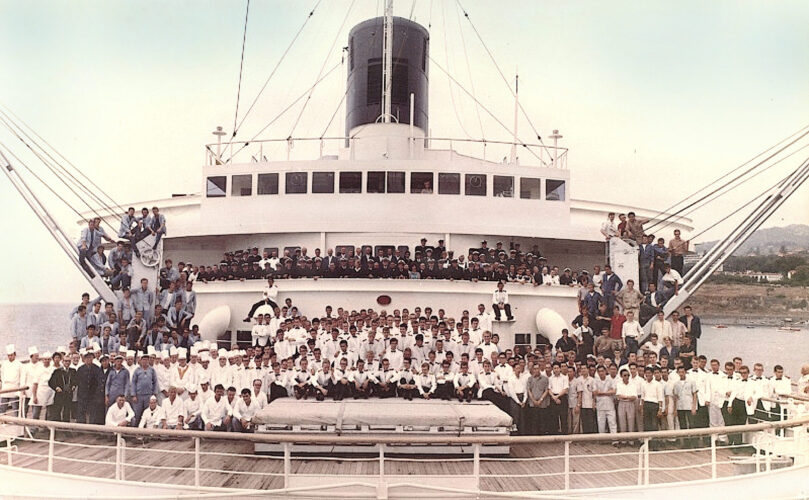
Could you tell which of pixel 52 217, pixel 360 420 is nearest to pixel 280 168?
pixel 52 217

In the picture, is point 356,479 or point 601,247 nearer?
point 356,479

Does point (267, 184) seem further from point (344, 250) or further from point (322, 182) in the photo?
point (344, 250)

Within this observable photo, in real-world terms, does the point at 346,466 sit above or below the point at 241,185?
below

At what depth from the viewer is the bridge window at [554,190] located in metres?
14.3

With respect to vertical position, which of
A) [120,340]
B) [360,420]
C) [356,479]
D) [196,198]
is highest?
[196,198]

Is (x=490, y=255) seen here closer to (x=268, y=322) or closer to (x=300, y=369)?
(x=268, y=322)

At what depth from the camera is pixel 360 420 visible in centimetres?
690

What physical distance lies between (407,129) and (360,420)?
10.2 metres

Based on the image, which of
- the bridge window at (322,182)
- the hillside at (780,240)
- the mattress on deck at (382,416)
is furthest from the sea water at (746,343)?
the mattress on deck at (382,416)

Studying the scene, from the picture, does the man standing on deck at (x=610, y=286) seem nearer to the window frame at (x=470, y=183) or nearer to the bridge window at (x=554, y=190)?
the window frame at (x=470, y=183)

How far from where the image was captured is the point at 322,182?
45.2ft

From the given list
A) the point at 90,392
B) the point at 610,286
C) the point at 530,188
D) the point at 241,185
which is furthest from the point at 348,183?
the point at 90,392

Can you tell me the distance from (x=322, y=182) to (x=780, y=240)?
33.1 feet

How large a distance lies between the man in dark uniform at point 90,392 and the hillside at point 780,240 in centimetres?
1193
